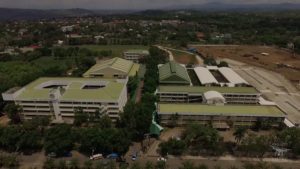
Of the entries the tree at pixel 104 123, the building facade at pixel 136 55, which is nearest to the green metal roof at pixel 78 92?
the tree at pixel 104 123

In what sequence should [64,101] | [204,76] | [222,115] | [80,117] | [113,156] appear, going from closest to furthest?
[113,156] → [80,117] → [222,115] → [64,101] → [204,76]

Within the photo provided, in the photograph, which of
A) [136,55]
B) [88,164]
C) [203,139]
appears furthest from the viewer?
[136,55]

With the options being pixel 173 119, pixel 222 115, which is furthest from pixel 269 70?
pixel 173 119

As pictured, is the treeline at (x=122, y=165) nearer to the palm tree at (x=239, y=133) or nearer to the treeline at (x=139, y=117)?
the palm tree at (x=239, y=133)

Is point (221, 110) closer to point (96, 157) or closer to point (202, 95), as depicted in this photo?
point (202, 95)

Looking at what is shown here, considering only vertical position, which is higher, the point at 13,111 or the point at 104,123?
the point at 13,111

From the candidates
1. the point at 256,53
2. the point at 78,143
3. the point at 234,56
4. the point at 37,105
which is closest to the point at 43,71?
the point at 37,105
